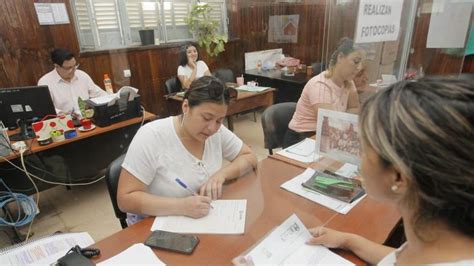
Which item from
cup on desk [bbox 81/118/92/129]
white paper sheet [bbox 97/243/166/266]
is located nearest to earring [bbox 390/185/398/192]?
white paper sheet [bbox 97/243/166/266]

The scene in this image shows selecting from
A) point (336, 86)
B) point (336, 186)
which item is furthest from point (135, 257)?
point (336, 86)

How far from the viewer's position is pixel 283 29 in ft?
16.3

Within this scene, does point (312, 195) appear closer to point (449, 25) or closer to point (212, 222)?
point (212, 222)

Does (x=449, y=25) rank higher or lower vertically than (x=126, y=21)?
lower

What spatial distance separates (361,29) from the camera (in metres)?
1.30

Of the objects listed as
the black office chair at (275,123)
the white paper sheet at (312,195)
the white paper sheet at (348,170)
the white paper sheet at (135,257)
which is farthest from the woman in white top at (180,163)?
the black office chair at (275,123)

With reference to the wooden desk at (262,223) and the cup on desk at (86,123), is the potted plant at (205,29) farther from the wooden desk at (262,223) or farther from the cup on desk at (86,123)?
the wooden desk at (262,223)

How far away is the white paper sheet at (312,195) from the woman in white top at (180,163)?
0.94 feet

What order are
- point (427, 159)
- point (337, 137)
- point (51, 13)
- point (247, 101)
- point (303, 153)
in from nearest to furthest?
point (427, 159) < point (337, 137) < point (303, 153) < point (51, 13) < point (247, 101)

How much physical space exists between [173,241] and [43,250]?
1.46 ft

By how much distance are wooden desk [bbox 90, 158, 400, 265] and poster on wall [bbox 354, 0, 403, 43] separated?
730 millimetres

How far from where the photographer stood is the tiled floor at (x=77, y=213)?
2.20 metres

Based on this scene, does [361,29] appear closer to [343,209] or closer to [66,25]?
[343,209]

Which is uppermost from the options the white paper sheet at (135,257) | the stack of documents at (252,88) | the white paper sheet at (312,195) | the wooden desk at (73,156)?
the white paper sheet at (135,257)
